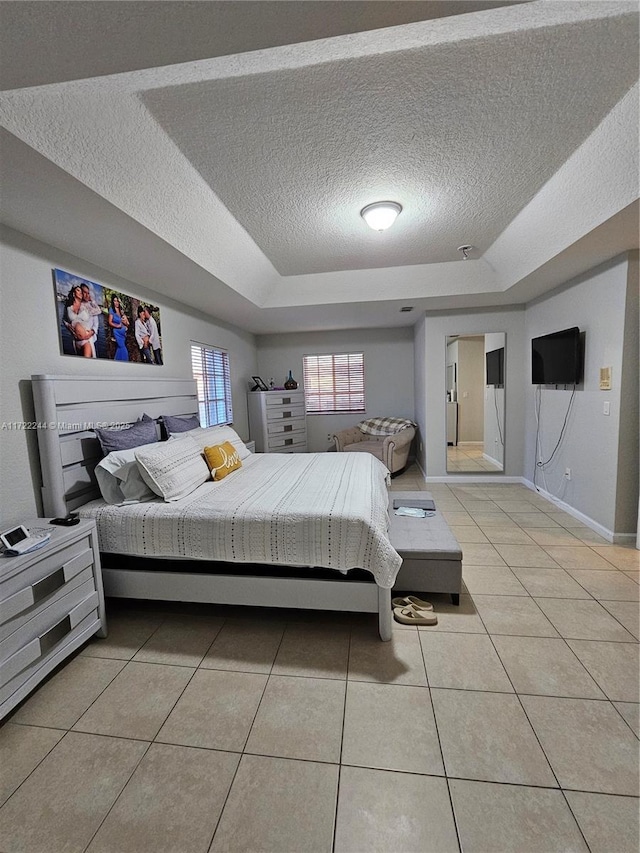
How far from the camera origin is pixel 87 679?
1.77 metres

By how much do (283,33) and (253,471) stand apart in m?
2.52

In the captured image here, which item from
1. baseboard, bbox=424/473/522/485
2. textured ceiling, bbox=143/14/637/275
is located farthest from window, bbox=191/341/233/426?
baseboard, bbox=424/473/522/485

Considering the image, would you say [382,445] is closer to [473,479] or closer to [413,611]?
[473,479]

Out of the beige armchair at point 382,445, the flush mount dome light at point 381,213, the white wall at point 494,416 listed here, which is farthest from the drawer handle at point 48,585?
the white wall at point 494,416

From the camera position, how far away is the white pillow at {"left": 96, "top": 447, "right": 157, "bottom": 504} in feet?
7.51

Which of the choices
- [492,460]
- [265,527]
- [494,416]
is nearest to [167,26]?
[265,527]

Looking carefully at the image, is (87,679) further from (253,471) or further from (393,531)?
(393,531)

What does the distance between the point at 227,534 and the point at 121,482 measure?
868mm

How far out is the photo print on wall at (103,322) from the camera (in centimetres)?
238

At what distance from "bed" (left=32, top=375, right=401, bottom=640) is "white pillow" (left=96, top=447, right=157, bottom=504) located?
9cm

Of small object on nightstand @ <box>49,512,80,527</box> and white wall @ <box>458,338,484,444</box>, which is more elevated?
white wall @ <box>458,338,484,444</box>

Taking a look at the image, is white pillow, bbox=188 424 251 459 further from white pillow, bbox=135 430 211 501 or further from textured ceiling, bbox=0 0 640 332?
textured ceiling, bbox=0 0 640 332

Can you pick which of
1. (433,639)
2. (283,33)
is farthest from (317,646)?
(283,33)

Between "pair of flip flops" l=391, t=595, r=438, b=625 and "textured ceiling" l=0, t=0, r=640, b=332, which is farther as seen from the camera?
"pair of flip flops" l=391, t=595, r=438, b=625
